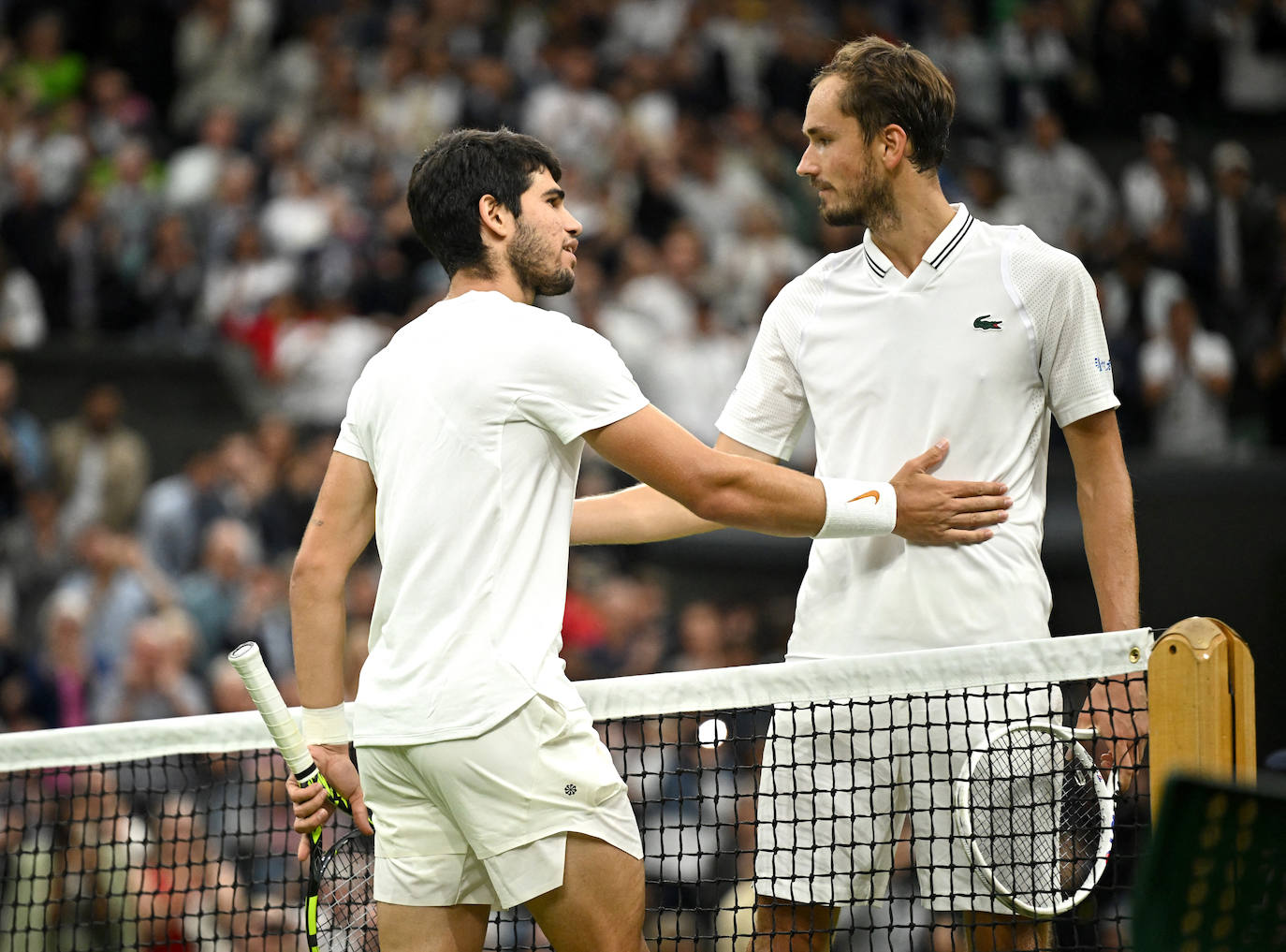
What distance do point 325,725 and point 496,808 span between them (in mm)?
635

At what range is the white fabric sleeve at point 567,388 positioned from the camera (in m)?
3.37

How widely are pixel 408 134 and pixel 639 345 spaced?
328cm

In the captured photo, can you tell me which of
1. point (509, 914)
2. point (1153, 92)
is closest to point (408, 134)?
point (1153, 92)

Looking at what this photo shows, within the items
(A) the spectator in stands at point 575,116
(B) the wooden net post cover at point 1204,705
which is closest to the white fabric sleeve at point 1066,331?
(B) the wooden net post cover at point 1204,705

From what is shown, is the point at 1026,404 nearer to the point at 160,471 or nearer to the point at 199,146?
the point at 160,471

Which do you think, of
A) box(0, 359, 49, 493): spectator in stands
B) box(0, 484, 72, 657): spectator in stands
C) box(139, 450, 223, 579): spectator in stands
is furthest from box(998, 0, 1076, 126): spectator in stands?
box(0, 484, 72, 657): spectator in stands

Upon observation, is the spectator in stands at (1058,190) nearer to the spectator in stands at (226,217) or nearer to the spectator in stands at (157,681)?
the spectator in stands at (226,217)

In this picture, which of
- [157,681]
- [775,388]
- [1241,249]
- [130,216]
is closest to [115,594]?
[157,681]

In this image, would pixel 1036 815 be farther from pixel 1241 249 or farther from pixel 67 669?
pixel 1241 249

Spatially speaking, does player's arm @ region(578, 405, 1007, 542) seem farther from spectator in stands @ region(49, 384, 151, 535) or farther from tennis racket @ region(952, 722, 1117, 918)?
spectator in stands @ region(49, 384, 151, 535)

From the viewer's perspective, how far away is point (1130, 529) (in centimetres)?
377

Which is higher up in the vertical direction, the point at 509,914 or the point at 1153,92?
the point at 1153,92

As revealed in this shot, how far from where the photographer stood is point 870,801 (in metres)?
3.80

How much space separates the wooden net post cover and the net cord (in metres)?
0.15
